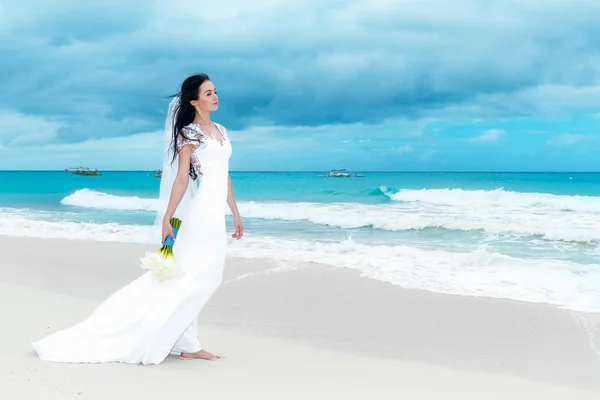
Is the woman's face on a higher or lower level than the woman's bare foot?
higher

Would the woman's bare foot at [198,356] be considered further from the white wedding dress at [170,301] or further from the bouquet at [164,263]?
the bouquet at [164,263]

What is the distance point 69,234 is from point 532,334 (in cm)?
1147

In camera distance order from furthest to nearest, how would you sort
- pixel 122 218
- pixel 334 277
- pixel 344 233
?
pixel 122 218 < pixel 344 233 < pixel 334 277

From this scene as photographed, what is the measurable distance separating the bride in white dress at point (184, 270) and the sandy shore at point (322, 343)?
0.17 m

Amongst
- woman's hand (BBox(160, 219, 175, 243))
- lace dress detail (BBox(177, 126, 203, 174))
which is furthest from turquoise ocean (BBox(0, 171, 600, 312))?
lace dress detail (BBox(177, 126, 203, 174))

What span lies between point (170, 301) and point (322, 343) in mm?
1703

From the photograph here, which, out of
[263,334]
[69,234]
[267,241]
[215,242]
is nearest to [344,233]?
[267,241]

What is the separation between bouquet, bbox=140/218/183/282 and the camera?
4.09 meters

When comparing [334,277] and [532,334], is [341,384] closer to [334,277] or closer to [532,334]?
[532,334]

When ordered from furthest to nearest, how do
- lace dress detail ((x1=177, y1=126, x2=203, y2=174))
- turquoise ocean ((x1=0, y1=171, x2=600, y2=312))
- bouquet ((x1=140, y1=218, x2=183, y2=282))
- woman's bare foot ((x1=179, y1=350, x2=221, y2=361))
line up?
turquoise ocean ((x1=0, y1=171, x2=600, y2=312)) < woman's bare foot ((x1=179, y1=350, x2=221, y2=361)) < lace dress detail ((x1=177, y1=126, x2=203, y2=174)) < bouquet ((x1=140, y1=218, x2=183, y2=282))

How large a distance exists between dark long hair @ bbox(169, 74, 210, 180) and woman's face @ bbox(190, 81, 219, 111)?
0.08 ft

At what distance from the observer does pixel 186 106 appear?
14.1 feet

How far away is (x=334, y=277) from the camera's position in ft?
28.9

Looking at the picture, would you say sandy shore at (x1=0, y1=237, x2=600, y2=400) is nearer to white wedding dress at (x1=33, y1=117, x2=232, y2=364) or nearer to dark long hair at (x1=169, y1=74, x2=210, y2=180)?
white wedding dress at (x1=33, y1=117, x2=232, y2=364)
